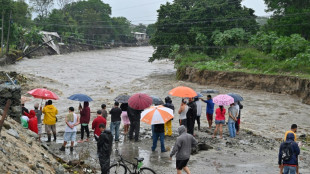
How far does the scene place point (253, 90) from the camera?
104ft

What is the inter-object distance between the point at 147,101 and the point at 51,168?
15.8ft

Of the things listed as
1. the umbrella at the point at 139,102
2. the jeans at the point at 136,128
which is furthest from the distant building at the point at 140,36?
the umbrella at the point at 139,102

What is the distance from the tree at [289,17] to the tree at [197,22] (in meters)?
2.84

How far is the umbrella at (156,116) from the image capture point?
35.9 ft

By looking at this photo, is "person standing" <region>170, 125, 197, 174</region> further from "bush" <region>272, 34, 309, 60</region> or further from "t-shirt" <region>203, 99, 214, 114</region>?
"bush" <region>272, 34, 309, 60</region>

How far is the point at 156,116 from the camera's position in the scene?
11008 mm

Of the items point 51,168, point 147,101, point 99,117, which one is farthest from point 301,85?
point 51,168

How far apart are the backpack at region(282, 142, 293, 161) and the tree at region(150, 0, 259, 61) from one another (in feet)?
114

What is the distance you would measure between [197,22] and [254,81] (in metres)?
15.8

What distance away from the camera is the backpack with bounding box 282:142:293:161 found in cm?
848

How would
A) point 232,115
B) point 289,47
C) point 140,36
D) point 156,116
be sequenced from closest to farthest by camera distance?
point 156,116
point 232,115
point 289,47
point 140,36

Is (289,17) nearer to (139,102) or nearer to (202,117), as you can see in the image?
(202,117)

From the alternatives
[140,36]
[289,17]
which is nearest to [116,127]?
[289,17]

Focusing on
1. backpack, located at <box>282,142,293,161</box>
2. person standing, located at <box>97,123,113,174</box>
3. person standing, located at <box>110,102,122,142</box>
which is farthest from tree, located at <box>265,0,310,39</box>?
person standing, located at <box>97,123,113,174</box>
